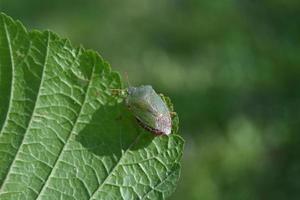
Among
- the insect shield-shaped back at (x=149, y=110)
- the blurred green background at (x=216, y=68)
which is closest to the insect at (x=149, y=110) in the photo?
the insect shield-shaped back at (x=149, y=110)

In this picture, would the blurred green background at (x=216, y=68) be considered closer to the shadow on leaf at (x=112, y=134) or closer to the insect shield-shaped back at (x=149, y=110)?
the insect shield-shaped back at (x=149, y=110)

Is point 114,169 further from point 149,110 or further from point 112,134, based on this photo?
point 149,110

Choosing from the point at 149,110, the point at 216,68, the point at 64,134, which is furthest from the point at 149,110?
the point at 216,68

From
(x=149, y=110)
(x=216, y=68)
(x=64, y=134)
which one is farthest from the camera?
(x=216, y=68)

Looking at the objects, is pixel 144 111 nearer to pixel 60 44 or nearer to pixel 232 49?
pixel 60 44

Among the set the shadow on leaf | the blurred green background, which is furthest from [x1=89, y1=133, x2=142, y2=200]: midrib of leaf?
the blurred green background
